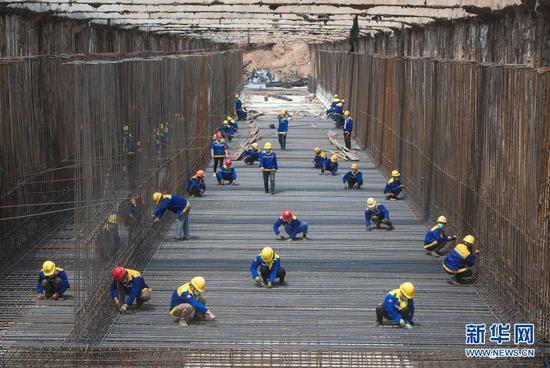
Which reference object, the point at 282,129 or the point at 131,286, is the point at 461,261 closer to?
the point at 131,286

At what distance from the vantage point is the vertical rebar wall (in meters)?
13.2

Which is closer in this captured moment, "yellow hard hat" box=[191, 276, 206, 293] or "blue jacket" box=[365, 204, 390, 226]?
"yellow hard hat" box=[191, 276, 206, 293]

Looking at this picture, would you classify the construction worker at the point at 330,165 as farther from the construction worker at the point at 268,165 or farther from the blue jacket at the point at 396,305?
the blue jacket at the point at 396,305

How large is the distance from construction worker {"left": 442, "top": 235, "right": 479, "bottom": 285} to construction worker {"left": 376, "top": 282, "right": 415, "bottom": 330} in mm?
2458

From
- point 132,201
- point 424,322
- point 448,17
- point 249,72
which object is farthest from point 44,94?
point 249,72

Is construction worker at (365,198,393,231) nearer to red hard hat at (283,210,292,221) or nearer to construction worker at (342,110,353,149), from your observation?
red hard hat at (283,210,292,221)

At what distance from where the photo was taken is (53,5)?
22859mm

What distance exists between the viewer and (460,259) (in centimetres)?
1616

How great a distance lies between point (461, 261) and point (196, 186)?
10.2m

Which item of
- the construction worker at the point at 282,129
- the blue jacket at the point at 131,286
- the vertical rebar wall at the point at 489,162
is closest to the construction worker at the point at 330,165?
the vertical rebar wall at the point at 489,162

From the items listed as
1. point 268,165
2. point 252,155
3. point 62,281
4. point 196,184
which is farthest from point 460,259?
Result: point 252,155

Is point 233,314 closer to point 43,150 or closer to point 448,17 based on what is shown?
point 43,150

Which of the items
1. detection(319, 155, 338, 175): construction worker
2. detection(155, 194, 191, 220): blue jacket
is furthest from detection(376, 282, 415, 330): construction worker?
detection(319, 155, 338, 175): construction worker

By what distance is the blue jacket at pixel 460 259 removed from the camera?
16.1 metres
